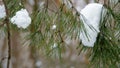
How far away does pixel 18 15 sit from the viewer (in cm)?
132

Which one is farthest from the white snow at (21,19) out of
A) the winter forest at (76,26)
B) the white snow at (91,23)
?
the white snow at (91,23)

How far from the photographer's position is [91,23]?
3.63 feet

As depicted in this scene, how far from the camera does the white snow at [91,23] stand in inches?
43.6

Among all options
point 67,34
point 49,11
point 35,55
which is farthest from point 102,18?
point 35,55

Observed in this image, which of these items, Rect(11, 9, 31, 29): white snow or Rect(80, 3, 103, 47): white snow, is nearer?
Rect(80, 3, 103, 47): white snow

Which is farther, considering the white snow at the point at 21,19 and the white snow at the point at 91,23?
the white snow at the point at 21,19

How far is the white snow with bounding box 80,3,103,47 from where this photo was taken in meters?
1.11

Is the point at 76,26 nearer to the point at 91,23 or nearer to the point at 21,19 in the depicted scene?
the point at 91,23

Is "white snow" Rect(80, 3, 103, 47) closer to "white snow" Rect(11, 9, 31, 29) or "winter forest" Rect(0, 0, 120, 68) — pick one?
"winter forest" Rect(0, 0, 120, 68)

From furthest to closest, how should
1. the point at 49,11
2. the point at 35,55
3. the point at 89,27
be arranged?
the point at 35,55, the point at 49,11, the point at 89,27

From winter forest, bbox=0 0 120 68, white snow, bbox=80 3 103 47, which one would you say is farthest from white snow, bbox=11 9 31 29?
white snow, bbox=80 3 103 47

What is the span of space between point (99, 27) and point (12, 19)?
353 millimetres

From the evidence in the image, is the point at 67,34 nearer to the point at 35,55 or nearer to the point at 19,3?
the point at 19,3

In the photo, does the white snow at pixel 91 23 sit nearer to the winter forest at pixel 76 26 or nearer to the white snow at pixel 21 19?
the winter forest at pixel 76 26
